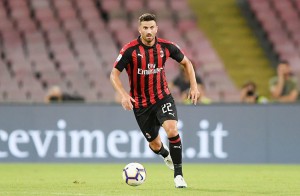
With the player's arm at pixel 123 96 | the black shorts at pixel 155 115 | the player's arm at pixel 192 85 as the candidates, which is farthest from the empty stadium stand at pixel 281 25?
the player's arm at pixel 123 96

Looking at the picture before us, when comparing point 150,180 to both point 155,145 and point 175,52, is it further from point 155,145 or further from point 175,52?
point 175,52

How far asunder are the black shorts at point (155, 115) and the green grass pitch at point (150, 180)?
67 cm

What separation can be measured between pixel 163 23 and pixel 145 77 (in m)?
10.6

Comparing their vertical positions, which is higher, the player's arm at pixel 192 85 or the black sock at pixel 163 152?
the player's arm at pixel 192 85

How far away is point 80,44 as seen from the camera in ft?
68.0

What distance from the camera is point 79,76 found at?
19672 mm

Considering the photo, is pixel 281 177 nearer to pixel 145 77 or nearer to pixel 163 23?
pixel 145 77

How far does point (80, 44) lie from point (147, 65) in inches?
386

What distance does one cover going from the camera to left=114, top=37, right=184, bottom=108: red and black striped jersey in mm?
11047

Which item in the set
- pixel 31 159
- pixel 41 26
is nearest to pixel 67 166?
pixel 31 159

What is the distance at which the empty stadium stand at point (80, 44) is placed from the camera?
19.4 m

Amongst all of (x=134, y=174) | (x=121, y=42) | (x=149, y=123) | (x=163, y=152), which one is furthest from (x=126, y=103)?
(x=121, y=42)

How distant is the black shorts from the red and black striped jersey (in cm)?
7

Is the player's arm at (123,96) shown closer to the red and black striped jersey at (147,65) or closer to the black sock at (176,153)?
the red and black striped jersey at (147,65)
